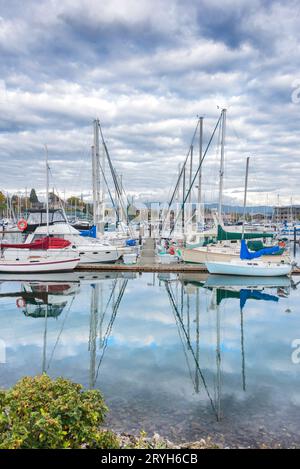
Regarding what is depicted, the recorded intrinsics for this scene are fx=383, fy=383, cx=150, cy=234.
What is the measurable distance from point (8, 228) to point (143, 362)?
85.1m

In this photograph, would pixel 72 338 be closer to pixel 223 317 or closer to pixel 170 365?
pixel 170 365

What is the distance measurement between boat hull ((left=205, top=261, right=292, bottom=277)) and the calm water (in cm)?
350

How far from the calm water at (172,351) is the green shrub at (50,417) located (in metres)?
2.82

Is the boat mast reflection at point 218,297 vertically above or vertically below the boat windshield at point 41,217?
below

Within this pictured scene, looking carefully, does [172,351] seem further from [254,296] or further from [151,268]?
[151,268]

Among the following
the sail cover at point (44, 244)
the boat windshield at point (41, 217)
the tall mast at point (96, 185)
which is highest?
the tall mast at point (96, 185)

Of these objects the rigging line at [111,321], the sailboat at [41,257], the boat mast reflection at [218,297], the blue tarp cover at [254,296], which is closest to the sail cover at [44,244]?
the sailboat at [41,257]

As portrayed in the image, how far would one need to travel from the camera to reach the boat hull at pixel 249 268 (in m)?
29.3

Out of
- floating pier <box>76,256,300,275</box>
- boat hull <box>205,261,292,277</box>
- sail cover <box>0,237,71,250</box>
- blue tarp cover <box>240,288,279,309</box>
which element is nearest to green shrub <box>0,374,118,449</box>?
blue tarp cover <box>240,288,279,309</box>

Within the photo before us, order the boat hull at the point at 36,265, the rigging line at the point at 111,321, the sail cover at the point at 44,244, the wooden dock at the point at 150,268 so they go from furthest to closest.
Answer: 1. the sail cover at the point at 44,244
2. the wooden dock at the point at 150,268
3. the boat hull at the point at 36,265
4. the rigging line at the point at 111,321

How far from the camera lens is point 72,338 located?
15.0 metres

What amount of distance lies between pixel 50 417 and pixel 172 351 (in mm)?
8877

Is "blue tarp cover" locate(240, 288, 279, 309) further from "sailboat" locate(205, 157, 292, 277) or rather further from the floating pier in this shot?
the floating pier

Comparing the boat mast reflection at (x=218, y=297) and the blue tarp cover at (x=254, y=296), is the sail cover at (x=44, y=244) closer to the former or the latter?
the boat mast reflection at (x=218, y=297)
